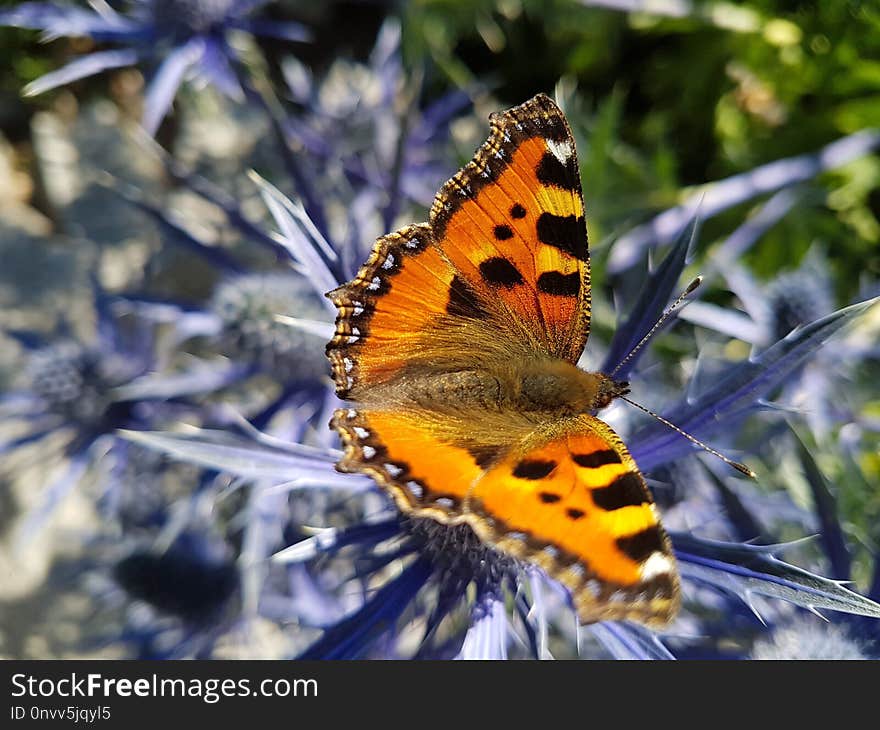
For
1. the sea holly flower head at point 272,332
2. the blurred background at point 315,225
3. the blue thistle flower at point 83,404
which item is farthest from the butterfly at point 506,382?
the blue thistle flower at point 83,404

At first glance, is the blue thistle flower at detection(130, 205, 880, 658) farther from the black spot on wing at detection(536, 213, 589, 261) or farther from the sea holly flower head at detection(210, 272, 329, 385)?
the sea holly flower head at detection(210, 272, 329, 385)

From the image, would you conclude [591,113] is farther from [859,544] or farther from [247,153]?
[859,544]

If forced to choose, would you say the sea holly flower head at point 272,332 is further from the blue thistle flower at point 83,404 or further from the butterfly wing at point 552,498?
the butterfly wing at point 552,498

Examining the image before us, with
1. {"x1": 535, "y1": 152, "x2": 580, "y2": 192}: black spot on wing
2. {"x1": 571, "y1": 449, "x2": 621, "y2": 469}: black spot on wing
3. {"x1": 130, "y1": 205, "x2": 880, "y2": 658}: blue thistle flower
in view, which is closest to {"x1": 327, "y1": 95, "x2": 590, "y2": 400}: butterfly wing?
{"x1": 535, "y1": 152, "x2": 580, "y2": 192}: black spot on wing

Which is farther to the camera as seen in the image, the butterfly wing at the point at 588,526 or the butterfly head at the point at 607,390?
the butterfly head at the point at 607,390

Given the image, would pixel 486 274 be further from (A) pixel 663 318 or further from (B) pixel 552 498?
(B) pixel 552 498

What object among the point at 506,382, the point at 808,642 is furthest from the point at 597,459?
the point at 808,642
